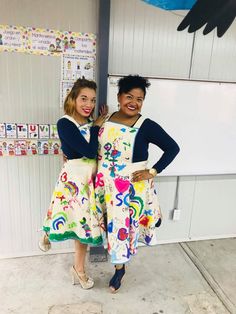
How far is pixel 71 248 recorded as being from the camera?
2438mm

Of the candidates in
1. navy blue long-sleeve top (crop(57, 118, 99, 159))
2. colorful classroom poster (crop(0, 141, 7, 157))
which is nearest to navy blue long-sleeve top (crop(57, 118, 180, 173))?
navy blue long-sleeve top (crop(57, 118, 99, 159))

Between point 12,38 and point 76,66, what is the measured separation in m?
0.48

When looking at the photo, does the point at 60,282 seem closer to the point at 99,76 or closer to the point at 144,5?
the point at 99,76

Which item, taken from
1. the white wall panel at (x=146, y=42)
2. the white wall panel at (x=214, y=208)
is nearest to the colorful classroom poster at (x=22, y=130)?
the white wall panel at (x=146, y=42)

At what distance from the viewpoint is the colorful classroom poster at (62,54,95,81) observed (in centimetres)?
205

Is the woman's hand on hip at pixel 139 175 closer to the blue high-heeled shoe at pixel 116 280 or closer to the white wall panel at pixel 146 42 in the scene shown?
the blue high-heeled shoe at pixel 116 280

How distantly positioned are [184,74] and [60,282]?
1.91m

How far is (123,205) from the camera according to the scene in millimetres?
1779

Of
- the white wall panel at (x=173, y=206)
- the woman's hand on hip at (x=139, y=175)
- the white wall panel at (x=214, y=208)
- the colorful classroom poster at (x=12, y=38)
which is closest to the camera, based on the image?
the woman's hand on hip at (x=139, y=175)

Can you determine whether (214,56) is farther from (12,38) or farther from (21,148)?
(21,148)

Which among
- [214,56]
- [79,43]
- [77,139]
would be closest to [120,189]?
[77,139]

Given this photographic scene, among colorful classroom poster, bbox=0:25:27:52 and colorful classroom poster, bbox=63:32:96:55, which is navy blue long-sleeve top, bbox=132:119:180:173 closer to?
colorful classroom poster, bbox=63:32:96:55

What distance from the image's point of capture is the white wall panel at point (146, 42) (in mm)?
2066

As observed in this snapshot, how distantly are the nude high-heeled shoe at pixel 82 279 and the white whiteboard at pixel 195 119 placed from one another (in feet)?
3.36
